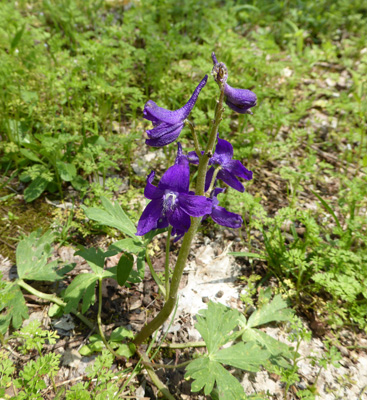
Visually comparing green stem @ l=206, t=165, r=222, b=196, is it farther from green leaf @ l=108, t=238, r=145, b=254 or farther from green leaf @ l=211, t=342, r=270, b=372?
green leaf @ l=211, t=342, r=270, b=372

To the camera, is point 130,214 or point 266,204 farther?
point 266,204

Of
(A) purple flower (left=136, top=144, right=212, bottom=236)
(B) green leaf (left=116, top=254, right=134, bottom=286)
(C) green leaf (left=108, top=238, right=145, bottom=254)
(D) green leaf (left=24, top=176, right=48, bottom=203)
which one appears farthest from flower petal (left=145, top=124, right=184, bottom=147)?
(D) green leaf (left=24, top=176, right=48, bottom=203)

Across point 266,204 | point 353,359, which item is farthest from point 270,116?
point 353,359

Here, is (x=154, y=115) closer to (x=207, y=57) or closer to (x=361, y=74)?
(x=207, y=57)

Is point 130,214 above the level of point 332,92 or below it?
below

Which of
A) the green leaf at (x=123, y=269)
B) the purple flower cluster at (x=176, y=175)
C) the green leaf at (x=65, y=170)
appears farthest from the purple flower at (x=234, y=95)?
the green leaf at (x=65, y=170)

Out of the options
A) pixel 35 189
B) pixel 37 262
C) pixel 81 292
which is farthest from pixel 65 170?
pixel 81 292

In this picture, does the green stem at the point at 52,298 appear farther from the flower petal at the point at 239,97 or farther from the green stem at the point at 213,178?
the flower petal at the point at 239,97
